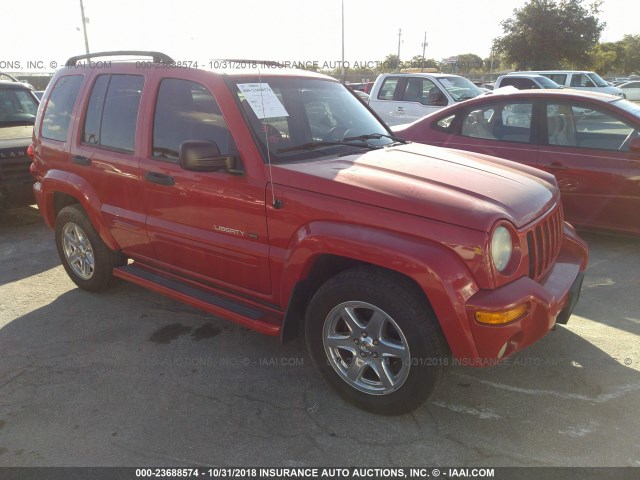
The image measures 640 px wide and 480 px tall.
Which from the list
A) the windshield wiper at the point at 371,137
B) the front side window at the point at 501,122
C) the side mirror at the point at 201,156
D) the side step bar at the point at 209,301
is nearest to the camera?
the side mirror at the point at 201,156

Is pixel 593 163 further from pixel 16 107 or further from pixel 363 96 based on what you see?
pixel 363 96

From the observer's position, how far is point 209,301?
352cm

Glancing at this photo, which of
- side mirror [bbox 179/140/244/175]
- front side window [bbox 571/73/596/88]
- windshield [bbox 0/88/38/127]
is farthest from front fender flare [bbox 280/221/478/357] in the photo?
front side window [bbox 571/73/596/88]

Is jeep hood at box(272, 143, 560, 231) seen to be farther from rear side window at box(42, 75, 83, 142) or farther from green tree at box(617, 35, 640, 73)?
green tree at box(617, 35, 640, 73)

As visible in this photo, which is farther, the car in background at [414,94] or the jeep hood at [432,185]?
the car in background at [414,94]

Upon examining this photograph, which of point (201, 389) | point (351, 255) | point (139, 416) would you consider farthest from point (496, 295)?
point (139, 416)

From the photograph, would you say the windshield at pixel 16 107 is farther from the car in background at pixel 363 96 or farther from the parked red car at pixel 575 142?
the parked red car at pixel 575 142

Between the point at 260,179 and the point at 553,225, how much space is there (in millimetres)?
1813

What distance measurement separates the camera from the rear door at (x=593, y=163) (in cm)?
529

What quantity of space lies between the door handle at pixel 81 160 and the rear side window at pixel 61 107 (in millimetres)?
275

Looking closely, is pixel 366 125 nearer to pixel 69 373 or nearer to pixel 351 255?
pixel 351 255

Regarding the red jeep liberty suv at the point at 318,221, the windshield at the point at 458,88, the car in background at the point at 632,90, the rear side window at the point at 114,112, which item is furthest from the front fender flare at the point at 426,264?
the car in background at the point at 632,90

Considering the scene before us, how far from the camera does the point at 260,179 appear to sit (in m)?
3.11

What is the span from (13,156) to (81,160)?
3093 mm
